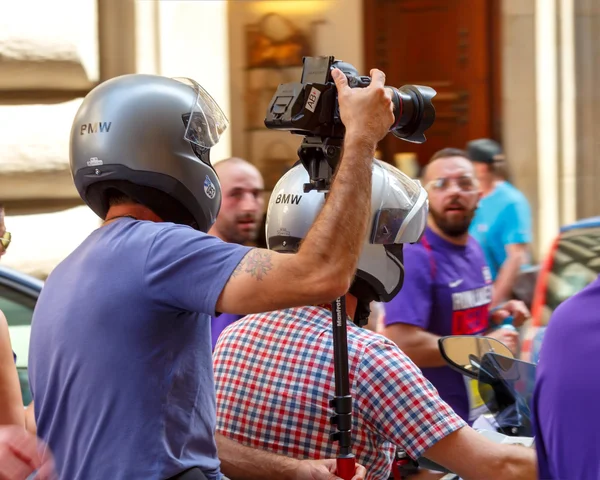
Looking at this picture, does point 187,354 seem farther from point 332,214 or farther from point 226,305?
point 332,214

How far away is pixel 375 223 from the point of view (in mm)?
2564

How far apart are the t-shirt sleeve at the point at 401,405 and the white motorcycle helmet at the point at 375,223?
0.30 m

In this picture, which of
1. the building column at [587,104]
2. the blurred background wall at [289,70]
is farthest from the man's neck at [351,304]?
the building column at [587,104]

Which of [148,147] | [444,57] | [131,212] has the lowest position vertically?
[131,212]

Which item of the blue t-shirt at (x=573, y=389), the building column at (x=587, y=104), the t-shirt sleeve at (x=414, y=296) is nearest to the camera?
the blue t-shirt at (x=573, y=389)

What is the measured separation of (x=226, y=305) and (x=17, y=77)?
15.3 ft

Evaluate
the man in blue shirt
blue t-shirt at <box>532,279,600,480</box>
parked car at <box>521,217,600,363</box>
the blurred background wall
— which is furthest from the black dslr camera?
the blurred background wall

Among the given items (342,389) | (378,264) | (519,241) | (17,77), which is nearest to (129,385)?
(342,389)

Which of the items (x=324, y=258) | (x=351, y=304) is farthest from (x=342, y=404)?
(x=351, y=304)

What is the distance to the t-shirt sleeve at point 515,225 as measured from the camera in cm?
583

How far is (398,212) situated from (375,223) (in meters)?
0.07

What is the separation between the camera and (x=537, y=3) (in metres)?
7.57

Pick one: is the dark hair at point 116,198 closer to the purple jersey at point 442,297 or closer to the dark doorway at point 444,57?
the purple jersey at point 442,297

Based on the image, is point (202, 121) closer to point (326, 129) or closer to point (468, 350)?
point (326, 129)
